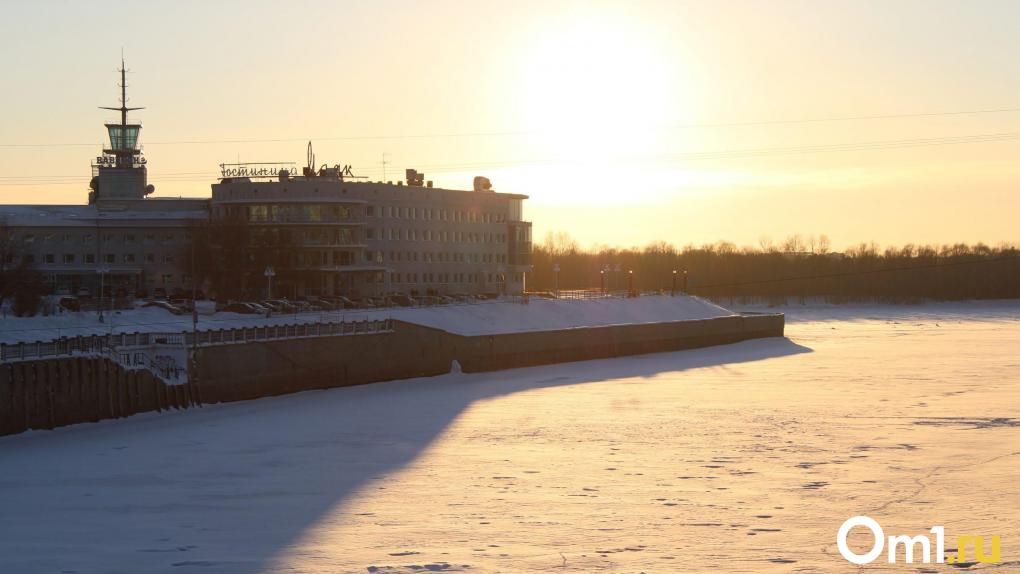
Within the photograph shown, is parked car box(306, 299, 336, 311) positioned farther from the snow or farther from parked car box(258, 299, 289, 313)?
the snow

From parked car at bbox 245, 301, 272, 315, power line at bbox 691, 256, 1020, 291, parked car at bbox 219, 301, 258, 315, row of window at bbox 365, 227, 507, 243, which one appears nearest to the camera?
parked car at bbox 245, 301, 272, 315

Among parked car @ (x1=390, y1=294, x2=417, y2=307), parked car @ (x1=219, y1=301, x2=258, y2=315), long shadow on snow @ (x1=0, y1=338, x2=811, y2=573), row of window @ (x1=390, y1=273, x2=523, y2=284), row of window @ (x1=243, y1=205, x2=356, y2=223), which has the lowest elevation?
long shadow on snow @ (x1=0, y1=338, x2=811, y2=573)

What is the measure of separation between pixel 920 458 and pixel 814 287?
15376cm

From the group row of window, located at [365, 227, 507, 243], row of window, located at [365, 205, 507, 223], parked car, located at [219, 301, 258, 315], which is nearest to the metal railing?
parked car, located at [219, 301, 258, 315]

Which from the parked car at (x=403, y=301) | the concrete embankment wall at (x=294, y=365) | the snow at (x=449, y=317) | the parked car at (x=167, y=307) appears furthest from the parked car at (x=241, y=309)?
the concrete embankment wall at (x=294, y=365)

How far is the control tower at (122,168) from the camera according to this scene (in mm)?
123125

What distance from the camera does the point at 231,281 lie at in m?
98.1

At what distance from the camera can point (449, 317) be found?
266 ft

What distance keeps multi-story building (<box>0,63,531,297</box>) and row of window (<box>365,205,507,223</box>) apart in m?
0.11

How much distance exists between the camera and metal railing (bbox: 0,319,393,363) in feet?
154

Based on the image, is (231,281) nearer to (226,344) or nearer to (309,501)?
(226,344)

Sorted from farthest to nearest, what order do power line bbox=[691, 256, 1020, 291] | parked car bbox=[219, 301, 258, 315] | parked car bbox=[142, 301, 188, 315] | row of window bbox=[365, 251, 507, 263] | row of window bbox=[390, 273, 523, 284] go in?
power line bbox=[691, 256, 1020, 291], row of window bbox=[390, 273, 523, 284], row of window bbox=[365, 251, 507, 263], parked car bbox=[219, 301, 258, 315], parked car bbox=[142, 301, 188, 315]

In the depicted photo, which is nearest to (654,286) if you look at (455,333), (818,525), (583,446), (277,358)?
(455,333)

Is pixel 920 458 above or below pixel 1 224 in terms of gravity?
below
